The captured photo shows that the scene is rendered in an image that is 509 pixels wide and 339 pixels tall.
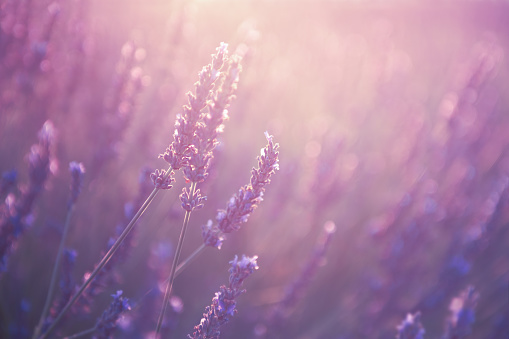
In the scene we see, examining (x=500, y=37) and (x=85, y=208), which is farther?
(x=500, y=37)

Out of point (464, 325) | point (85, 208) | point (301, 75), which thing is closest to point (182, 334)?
point (85, 208)

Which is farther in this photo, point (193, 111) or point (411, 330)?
point (411, 330)

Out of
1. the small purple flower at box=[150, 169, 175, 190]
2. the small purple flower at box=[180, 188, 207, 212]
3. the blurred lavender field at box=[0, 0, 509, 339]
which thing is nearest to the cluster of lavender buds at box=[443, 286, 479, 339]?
the blurred lavender field at box=[0, 0, 509, 339]

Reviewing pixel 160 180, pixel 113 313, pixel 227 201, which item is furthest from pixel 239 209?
pixel 227 201

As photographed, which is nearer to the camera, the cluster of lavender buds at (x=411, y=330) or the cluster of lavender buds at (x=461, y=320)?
the cluster of lavender buds at (x=411, y=330)

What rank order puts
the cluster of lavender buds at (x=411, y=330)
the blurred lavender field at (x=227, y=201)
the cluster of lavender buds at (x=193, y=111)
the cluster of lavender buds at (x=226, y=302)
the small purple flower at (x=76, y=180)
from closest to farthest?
the cluster of lavender buds at (x=193, y=111), the cluster of lavender buds at (x=226, y=302), the small purple flower at (x=76, y=180), the cluster of lavender buds at (x=411, y=330), the blurred lavender field at (x=227, y=201)

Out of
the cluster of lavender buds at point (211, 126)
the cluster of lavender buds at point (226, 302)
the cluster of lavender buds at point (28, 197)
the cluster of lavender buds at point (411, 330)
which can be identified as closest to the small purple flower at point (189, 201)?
the cluster of lavender buds at point (211, 126)

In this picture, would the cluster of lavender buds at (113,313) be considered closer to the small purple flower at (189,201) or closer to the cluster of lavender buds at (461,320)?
the small purple flower at (189,201)

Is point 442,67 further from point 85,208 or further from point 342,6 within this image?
point 85,208

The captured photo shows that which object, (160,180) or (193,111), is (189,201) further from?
(193,111)
